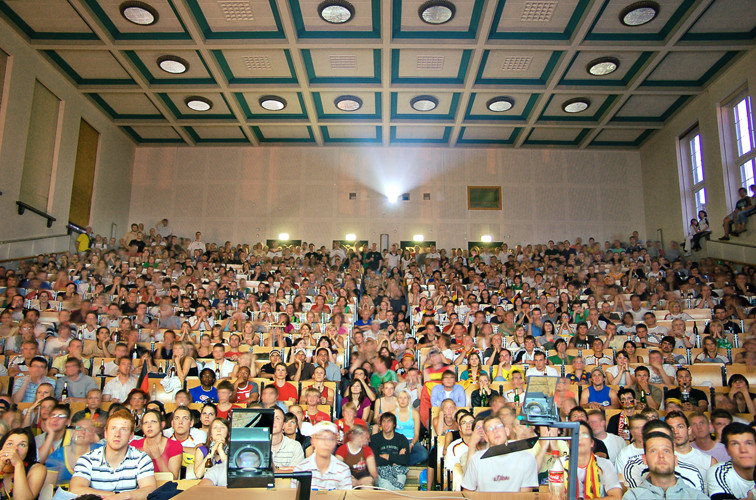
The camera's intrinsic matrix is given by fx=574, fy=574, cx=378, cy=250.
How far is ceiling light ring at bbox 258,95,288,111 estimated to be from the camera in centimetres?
1347

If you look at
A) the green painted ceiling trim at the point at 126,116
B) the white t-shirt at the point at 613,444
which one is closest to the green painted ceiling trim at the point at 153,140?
the green painted ceiling trim at the point at 126,116

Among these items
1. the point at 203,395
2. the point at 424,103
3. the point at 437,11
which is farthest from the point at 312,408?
the point at 424,103

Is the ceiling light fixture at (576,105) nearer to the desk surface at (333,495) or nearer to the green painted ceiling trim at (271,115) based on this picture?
the green painted ceiling trim at (271,115)

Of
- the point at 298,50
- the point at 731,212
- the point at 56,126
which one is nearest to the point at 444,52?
the point at 298,50

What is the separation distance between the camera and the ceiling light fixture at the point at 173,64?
11891 mm

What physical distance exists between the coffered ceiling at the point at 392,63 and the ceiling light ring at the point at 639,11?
54mm

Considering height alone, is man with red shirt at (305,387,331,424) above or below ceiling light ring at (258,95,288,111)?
below

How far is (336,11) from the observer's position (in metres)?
10.3

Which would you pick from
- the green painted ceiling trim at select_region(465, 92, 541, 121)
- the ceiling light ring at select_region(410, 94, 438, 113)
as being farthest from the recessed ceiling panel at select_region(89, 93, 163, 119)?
the green painted ceiling trim at select_region(465, 92, 541, 121)

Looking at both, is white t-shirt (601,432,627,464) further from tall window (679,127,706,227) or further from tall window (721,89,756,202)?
tall window (679,127,706,227)

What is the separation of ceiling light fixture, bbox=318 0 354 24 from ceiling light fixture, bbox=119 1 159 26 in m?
3.10

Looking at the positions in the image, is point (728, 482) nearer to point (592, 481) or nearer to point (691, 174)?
point (592, 481)

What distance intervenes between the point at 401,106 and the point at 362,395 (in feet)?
29.3

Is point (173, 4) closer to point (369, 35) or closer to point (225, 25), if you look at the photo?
point (225, 25)
